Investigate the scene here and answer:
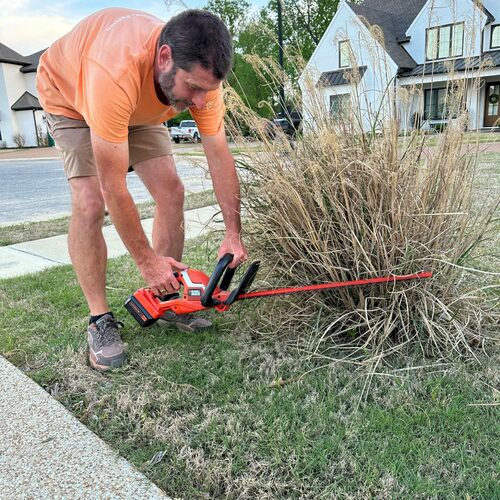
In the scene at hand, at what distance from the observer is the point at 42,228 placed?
546 centimetres

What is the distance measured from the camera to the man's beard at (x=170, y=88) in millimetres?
1936

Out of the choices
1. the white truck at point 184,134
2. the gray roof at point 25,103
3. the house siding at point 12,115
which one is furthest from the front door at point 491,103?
the gray roof at point 25,103

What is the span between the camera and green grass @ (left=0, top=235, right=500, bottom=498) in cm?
154

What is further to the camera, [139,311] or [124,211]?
[139,311]

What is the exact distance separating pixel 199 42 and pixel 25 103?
40163 millimetres

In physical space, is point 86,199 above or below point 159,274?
above

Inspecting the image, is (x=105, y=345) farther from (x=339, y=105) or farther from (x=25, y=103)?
(x=25, y=103)

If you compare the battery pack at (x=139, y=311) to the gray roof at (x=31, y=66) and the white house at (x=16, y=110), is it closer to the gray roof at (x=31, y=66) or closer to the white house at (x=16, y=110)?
the white house at (x=16, y=110)

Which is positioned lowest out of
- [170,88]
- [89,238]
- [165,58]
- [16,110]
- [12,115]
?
[89,238]

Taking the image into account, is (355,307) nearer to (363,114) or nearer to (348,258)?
(348,258)

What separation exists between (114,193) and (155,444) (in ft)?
3.14

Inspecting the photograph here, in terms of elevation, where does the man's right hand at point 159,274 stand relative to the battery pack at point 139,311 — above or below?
above

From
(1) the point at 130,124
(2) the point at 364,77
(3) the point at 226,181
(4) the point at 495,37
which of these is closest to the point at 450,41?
(2) the point at 364,77

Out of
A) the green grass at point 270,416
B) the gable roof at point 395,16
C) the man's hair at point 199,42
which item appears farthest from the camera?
the gable roof at point 395,16
